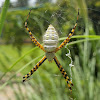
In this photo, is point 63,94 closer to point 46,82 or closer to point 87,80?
point 87,80

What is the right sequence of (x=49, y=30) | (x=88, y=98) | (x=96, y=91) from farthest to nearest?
(x=96, y=91) → (x=88, y=98) → (x=49, y=30)

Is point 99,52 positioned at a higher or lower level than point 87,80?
higher

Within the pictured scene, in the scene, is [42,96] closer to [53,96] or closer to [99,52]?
[53,96]

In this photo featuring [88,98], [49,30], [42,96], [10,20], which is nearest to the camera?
[49,30]

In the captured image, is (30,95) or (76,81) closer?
(76,81)

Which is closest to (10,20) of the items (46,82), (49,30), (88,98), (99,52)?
(46,82)

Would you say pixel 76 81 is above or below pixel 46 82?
above

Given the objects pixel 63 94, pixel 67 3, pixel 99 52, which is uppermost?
pixel 67 3

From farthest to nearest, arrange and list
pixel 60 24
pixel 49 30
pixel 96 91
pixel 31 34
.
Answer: pixel 96 91, pixel 60 24, pixel 31 34, pixel 49 30

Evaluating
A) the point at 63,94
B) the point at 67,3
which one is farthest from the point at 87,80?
the point at 67,3
